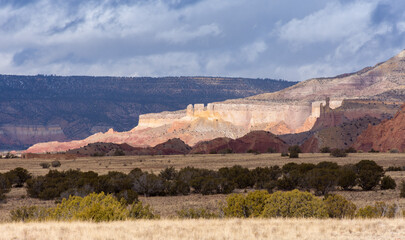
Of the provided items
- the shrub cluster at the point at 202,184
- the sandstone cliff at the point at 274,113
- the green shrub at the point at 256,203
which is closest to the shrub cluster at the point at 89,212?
the green shrub at the point at 256,203

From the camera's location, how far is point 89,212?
50.5 ft

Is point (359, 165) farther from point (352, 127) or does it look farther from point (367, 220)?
point (352, 127)

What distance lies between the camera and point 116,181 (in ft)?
96.5

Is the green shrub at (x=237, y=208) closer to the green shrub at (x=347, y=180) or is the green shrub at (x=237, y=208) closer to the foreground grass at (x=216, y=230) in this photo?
the foreground grass at (x=216, y=230)

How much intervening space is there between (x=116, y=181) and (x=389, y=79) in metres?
124

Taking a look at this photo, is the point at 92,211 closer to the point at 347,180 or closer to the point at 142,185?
the point at 142,185

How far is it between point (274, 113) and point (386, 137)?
183 ft

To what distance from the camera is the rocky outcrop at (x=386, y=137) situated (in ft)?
216

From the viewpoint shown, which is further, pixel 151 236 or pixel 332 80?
pixel 332 80

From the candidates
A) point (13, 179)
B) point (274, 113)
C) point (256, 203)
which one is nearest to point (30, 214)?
point (256, 203)

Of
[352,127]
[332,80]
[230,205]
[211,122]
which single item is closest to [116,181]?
[230,205]

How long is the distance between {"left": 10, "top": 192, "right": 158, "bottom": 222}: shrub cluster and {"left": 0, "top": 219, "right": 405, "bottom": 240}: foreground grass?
3.51 ft

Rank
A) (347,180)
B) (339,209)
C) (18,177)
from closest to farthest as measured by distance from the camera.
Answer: (339,209) → (347,180) → (18,177)

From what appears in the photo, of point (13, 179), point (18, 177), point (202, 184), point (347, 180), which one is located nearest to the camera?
point (347, 180)
